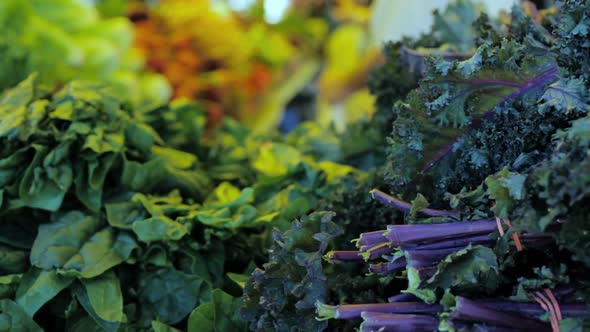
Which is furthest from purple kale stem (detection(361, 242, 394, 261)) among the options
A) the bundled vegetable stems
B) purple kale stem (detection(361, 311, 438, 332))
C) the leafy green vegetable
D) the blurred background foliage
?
the blurred background foliage

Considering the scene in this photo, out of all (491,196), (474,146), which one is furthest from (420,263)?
(474,146)

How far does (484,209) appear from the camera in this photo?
3.10 ft

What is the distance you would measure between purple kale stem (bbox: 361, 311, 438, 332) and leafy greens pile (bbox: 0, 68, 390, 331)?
38 centimetres

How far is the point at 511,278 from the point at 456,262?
0.14 m

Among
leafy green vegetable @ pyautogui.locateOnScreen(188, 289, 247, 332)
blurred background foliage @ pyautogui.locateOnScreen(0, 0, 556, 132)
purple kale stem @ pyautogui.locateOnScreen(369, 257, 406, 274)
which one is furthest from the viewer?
blurred background foliage @ pyautogui.locateOnScreen(0, 0, 556, 132)

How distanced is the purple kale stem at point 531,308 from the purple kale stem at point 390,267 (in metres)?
0.14

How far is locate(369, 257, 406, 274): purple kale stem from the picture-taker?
0.93m

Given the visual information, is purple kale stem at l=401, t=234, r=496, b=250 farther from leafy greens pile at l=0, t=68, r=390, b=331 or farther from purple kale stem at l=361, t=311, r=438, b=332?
leafy greens pile at l=0, t=68, r=390, b=331

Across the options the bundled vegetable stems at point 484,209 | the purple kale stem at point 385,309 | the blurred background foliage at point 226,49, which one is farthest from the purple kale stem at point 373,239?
the blurred background foliage at point 226,49

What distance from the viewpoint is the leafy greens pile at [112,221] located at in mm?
1218

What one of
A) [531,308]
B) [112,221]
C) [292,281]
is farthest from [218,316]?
[531,308]

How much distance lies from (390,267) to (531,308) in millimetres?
232

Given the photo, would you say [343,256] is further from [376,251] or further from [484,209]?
[484,209]

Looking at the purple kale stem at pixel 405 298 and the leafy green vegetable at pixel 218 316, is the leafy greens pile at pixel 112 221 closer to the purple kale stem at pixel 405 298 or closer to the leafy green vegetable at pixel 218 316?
the leafy green vegetable at pixel 218 316
